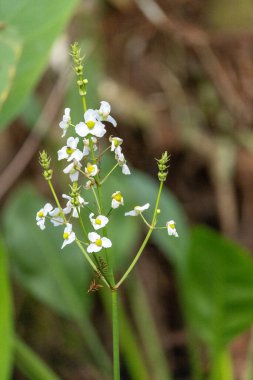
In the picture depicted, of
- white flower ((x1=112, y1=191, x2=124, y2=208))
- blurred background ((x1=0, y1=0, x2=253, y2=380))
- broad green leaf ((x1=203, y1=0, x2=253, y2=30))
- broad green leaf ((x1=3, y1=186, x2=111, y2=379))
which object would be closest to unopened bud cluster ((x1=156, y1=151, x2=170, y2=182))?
white flower ((x1=112, y1=191, x2=124, y2=208))

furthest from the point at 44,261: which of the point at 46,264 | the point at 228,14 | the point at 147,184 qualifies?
the point at 228,14

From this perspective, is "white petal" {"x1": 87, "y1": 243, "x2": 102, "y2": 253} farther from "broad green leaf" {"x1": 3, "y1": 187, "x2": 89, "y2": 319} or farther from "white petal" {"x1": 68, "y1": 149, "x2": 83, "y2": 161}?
"broad green leaf" {"x1": 3, "y1": 187, "x2": 89, "y2": 319}

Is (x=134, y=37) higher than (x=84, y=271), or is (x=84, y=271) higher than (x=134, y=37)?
(x=134, y=37)

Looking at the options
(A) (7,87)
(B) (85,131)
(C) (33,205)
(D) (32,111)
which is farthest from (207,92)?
(B) (85,131)

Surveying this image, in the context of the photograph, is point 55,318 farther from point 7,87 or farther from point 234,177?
point 7,87

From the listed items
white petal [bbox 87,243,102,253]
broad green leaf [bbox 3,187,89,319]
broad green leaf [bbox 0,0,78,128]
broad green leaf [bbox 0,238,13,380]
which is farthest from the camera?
broad green leaf [bbox 3,187,89,319]

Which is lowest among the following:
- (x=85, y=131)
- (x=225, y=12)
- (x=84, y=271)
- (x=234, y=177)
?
(x=85, y=131)

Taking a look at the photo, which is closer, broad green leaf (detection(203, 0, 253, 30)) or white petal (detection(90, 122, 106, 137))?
white petal (detection(90, 122, 106, 137))

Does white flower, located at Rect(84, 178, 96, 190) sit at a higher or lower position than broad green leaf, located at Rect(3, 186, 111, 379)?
lower
